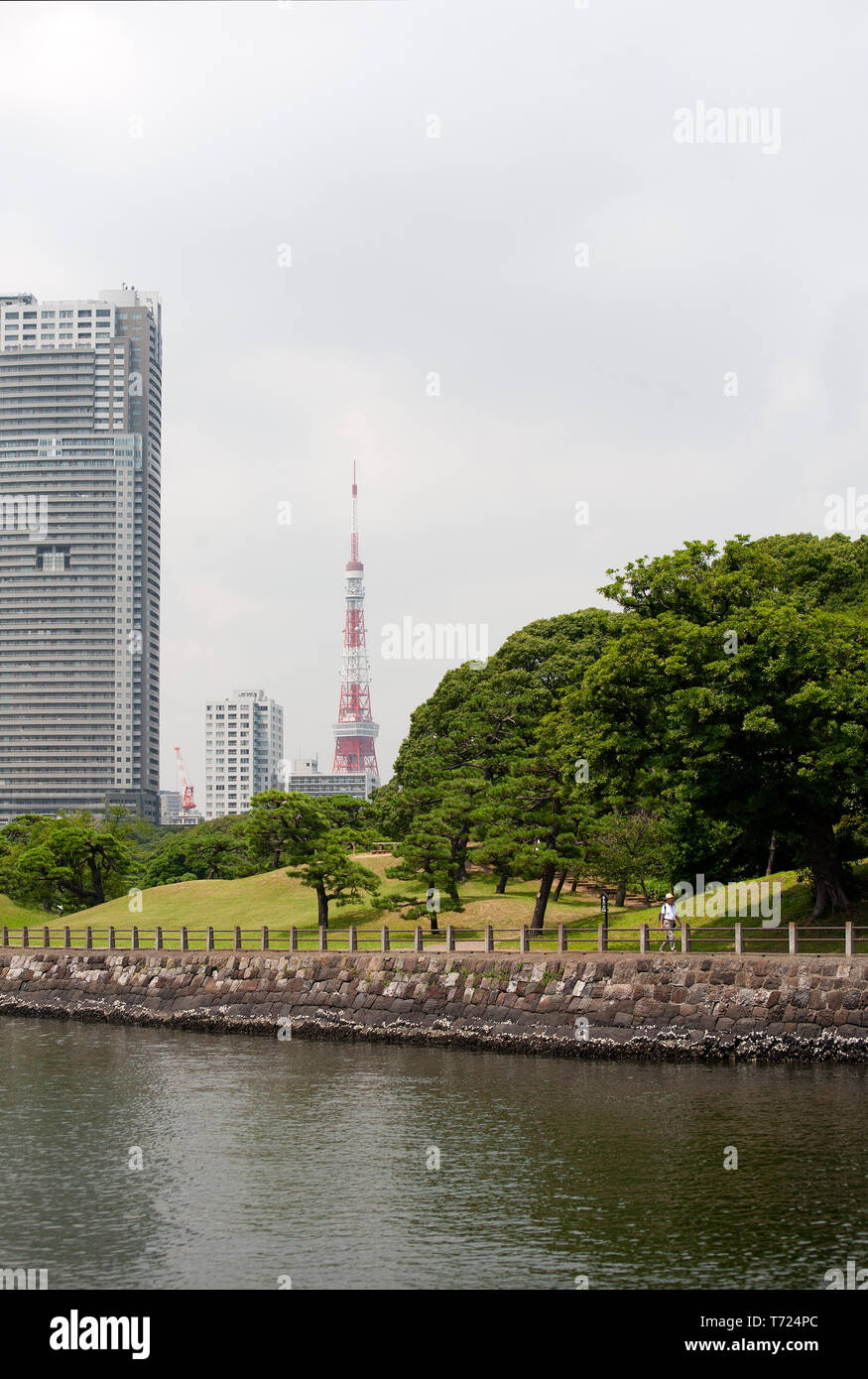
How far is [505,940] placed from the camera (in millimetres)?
46594

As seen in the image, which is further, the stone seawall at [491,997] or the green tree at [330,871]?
the green tree at [330,871]

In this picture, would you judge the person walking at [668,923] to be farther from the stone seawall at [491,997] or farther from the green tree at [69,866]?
the green tree at [69,866]

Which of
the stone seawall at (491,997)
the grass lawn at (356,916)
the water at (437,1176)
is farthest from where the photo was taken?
the grass lawn at (356,916)

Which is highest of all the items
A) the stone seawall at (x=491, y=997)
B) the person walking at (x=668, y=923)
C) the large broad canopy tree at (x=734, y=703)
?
the large broad canopy tree at (x=734, y=703)

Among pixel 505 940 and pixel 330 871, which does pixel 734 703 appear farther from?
pixel 330 871

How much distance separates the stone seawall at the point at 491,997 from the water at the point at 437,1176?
167cm

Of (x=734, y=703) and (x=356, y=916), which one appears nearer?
(x=734, y=703)

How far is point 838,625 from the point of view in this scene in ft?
131

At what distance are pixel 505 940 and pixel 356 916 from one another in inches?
652

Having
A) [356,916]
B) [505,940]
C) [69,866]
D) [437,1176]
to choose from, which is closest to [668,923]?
[505,940]

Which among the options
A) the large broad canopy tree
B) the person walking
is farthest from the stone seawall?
the large broad canopy tree

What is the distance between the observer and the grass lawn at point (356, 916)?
44.4 meters

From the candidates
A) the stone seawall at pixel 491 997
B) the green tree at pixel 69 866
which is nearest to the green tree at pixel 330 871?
the stone seawall at pixel 491 997

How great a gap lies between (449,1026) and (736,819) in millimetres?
12168
